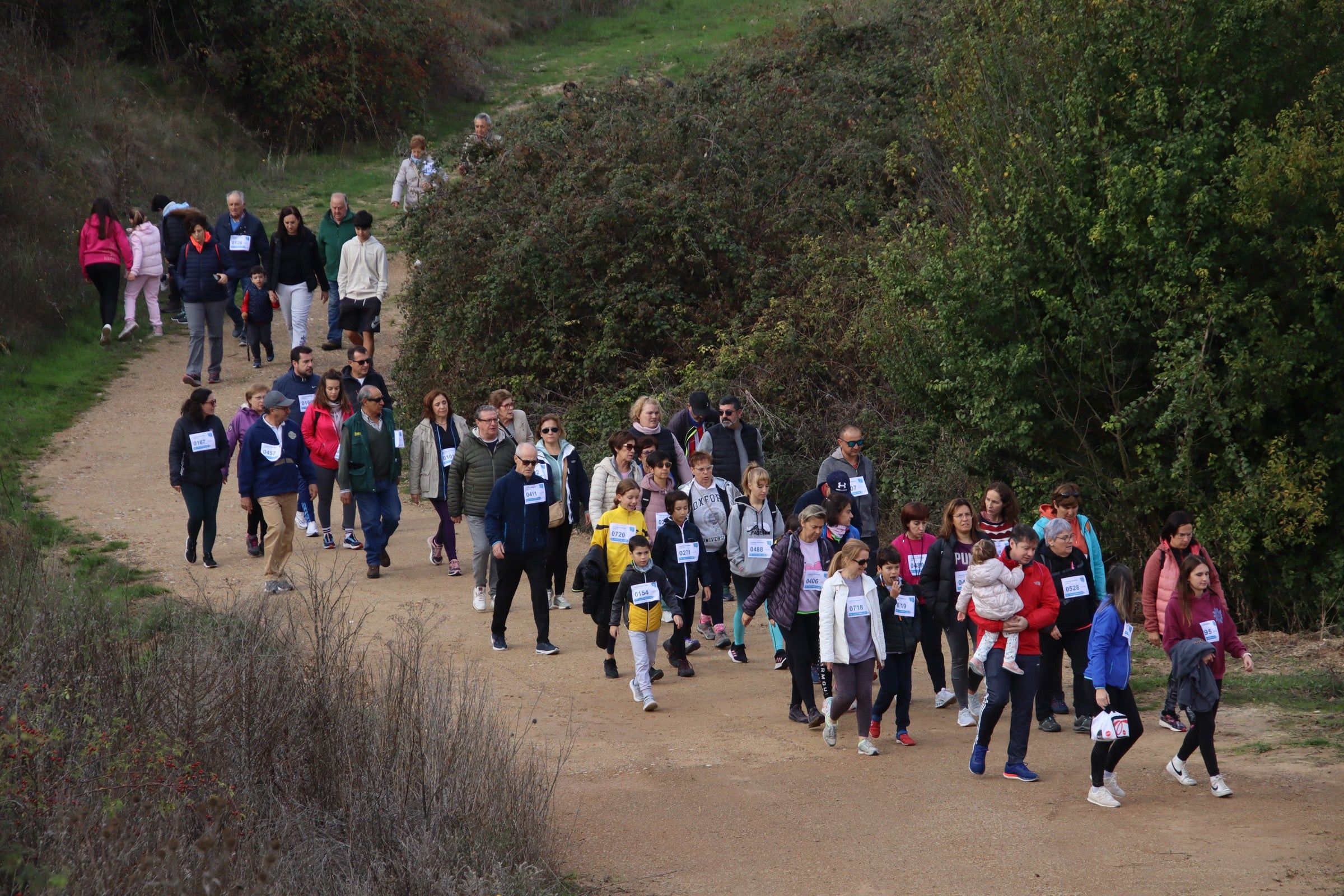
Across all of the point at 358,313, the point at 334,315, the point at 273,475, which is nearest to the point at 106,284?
the point at 334,315

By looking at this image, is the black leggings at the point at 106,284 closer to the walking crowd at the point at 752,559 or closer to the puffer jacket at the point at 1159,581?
the walking crowd at the point at 752,559

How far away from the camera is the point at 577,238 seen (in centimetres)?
1795

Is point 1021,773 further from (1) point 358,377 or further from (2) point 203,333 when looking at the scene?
(2) point 203,333

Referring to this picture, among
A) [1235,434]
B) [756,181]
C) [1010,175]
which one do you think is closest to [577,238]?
[756,181]

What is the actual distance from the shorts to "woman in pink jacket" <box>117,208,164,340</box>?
3765 millimetres

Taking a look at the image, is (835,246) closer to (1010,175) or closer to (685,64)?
(1010,175)

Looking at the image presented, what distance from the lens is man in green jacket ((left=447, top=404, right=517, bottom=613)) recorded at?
485 inches

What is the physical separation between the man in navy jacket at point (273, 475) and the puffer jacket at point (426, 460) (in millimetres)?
1205

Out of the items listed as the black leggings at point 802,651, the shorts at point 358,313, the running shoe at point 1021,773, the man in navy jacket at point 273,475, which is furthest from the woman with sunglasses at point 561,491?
the shorts at point 358,313

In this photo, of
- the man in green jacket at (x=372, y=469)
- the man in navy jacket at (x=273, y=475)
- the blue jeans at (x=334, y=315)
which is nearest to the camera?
the man in navy jacket at (x=273, y=475)

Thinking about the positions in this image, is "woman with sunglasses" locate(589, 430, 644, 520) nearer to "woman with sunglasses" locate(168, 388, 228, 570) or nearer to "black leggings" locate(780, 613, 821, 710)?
"black leggings" locate(780, 613, 821, 710)

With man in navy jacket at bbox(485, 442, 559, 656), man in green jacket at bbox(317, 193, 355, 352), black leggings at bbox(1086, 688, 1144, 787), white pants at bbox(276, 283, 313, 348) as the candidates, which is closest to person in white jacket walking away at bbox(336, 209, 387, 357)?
man in green jacket at bbox(317, 193, 355, 352)

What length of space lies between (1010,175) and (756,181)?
637cm

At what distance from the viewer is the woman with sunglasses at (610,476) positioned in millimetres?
11805
